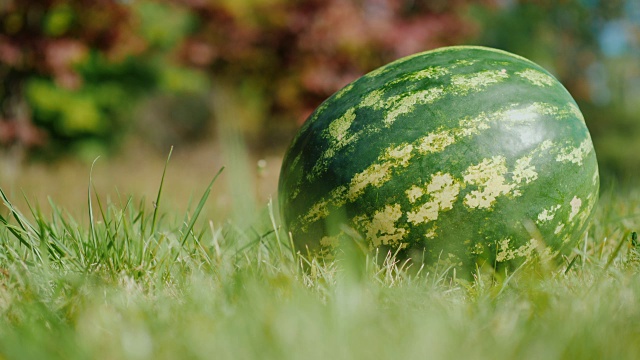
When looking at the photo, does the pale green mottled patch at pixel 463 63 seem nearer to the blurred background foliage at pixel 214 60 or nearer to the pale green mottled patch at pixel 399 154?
the pale green mottled patch at pixel 399 154

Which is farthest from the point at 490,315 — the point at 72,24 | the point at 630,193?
the point at 72,24

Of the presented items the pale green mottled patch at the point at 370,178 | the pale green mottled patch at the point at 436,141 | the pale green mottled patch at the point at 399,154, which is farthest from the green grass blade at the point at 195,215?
the pale green mottled patch at the point at 436,141

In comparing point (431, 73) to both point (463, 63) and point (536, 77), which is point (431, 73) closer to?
point (463, 63)

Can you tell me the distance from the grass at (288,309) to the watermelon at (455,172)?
113mm

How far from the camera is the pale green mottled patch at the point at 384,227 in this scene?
1999mm

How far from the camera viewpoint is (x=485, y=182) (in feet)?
6.45

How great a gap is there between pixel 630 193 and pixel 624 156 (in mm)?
11428

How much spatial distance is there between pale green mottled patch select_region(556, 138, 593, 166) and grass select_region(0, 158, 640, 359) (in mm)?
376

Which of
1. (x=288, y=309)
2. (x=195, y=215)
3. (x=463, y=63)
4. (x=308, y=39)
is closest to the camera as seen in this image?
(x=288, y=309)

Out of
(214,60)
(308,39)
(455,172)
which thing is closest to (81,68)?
(214,60)

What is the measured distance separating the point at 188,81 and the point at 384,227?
1471 centimetres

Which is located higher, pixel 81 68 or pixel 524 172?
pixel 524 172

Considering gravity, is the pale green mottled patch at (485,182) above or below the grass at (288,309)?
above

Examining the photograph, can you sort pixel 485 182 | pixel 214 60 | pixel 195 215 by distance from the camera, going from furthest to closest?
pixel 214 60
pixel 195 215
pixel 485 182
